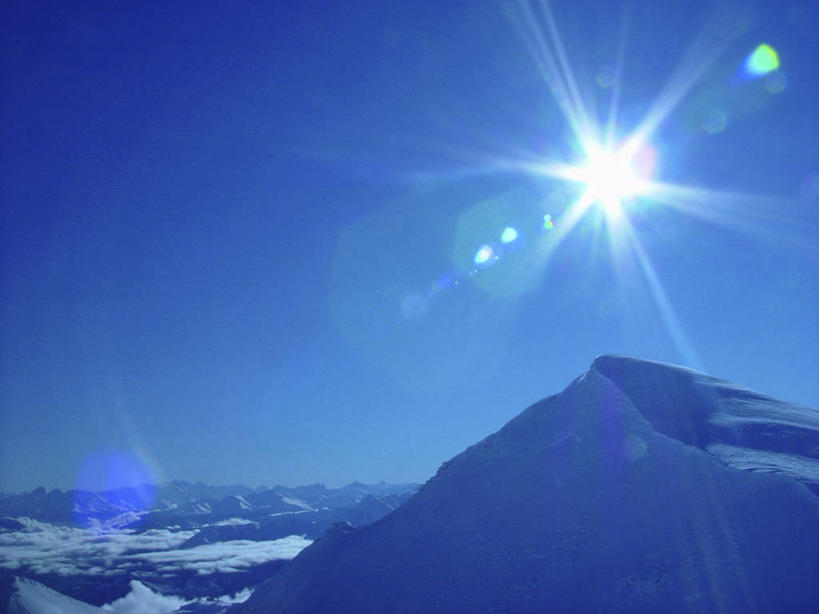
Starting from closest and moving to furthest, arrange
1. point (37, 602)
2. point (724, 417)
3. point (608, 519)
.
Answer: point (608, 519)
point (724, 417)
point (37, 602)

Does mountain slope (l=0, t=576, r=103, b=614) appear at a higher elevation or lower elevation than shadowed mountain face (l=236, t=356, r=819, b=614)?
lower

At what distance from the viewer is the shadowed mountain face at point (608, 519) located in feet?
106

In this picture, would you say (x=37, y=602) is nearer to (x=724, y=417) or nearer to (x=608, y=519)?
(x=608, y=519)

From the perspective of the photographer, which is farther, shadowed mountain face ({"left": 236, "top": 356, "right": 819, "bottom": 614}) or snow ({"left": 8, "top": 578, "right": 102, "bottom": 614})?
snow ({"left": 8, "top": 578, "right": 102, "bottom": 614})

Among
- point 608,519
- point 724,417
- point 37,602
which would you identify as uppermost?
point 724,417

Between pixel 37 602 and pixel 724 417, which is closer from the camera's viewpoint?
pixel 724 417

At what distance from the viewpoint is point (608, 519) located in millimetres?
39500

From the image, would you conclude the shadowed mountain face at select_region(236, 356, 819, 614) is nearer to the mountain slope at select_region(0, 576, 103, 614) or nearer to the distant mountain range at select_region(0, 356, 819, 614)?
the distant mountain range at select_region(0, 356, 819, 614)

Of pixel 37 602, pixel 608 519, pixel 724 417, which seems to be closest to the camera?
pixel 608 519

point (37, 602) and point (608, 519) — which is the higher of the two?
point (608, 519)

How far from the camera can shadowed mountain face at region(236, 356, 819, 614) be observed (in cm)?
3238

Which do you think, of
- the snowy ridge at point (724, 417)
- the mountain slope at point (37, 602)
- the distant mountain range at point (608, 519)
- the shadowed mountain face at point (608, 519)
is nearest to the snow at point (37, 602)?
the mountain slope at point (37, 602)

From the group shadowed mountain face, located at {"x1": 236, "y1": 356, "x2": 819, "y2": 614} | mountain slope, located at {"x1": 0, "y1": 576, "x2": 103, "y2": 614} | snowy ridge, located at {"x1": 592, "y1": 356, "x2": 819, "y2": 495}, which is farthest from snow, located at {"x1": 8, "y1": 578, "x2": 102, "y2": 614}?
snowy ridge, located at {"x1": 592, "y1": 356, "x2": 819, "y2": 495}

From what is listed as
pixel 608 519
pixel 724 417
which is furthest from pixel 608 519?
pixel 724 417
